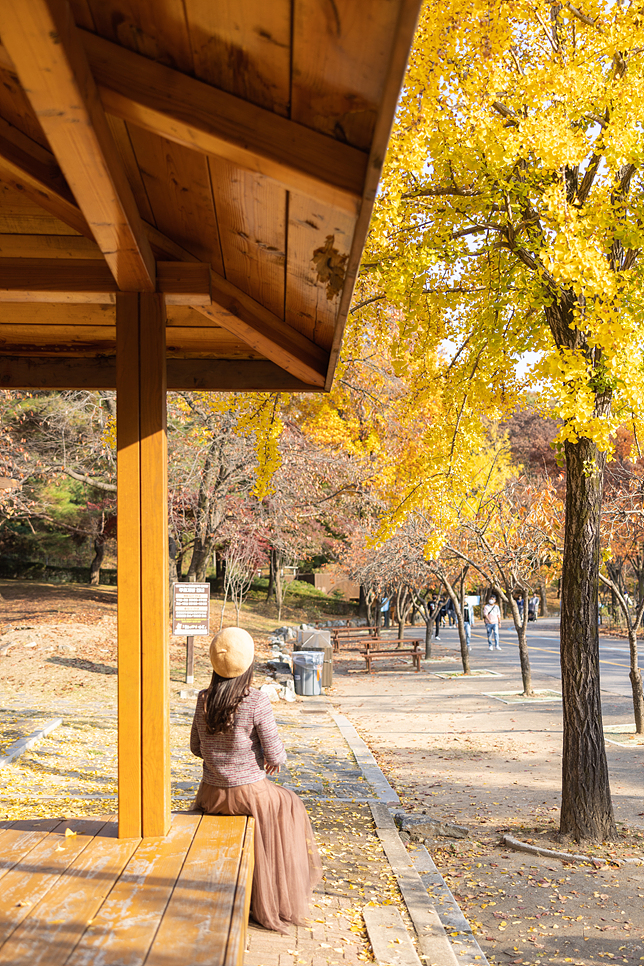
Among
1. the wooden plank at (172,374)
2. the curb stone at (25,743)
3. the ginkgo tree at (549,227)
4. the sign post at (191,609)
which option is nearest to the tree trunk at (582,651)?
the ginkgo tree at (549,227)

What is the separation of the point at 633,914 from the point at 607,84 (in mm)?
6135

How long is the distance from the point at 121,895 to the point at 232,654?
1.39m

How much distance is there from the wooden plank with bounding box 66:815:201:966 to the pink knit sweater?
1.77ft

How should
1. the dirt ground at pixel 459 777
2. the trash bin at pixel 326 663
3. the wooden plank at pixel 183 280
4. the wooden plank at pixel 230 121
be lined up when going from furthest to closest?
the trash bin at pixel 326 663 < the dirt ground at pixel 459 777 < the wooden plank at pixel 183 280 < the wooden plank at pixel 230 121

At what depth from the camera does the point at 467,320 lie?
847cm

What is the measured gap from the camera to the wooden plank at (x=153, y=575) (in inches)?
138

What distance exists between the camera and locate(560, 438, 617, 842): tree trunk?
6.71m

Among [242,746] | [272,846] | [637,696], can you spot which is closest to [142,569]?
[242,746]

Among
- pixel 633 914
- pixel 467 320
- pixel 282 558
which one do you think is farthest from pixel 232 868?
pixel 282 558

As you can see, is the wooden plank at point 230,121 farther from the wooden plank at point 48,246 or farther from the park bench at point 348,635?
the park bench at point 348,635

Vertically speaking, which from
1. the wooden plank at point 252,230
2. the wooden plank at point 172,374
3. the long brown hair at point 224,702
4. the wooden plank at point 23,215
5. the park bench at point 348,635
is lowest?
the park bench at point 348,635

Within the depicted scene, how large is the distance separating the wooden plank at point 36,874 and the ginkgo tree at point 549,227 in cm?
440

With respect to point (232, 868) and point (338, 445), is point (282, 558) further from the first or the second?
point (232, 868)

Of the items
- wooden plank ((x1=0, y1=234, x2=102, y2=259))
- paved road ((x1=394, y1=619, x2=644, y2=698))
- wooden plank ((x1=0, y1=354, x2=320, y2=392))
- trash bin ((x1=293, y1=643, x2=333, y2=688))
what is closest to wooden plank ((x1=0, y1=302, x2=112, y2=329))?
wooden plank ((x1=0, y1=234, x2=102, y2=259))
